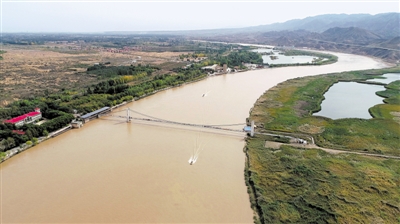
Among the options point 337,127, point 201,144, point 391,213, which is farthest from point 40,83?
point 391,213

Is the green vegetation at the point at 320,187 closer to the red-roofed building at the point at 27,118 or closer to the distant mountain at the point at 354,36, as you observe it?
the red-roofed building at the point at 27,118

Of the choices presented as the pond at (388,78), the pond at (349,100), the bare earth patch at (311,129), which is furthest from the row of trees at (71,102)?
the pond at (388,78)

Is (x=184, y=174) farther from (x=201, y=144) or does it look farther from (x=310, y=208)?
(x=310, y=208)

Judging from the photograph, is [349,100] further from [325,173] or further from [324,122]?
[325,173]

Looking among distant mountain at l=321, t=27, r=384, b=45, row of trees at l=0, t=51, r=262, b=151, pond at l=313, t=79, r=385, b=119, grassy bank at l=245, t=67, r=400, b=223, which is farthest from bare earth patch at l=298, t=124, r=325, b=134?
distant mountain at l=321, t=27, r=384, b=45

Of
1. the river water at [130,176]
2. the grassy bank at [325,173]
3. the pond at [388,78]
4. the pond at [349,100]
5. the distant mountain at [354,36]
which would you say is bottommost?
the river water at [130,176]

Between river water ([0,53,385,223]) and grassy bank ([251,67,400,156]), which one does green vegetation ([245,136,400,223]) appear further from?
grassy bank ([251,67,400,156])
